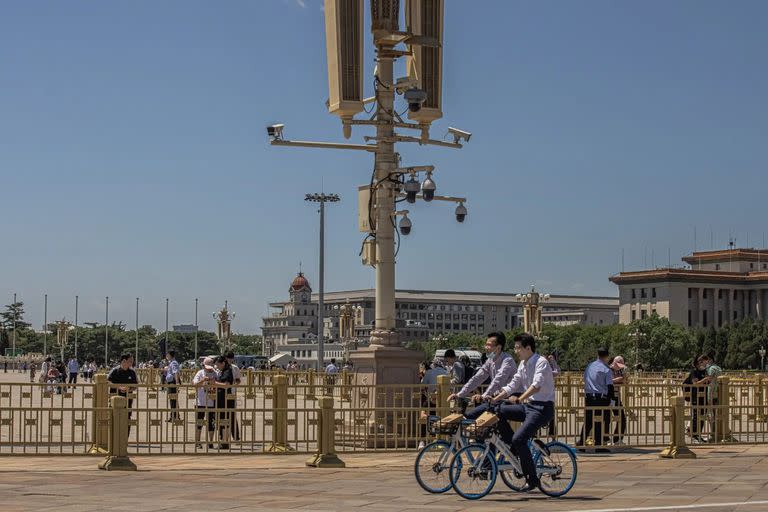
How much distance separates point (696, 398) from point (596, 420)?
10.6ft

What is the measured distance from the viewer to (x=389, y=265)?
20094 millimetres

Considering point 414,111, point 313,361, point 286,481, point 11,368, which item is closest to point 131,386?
point 286,481

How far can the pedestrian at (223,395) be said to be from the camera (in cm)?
1656

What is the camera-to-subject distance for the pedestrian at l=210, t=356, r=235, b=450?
1656 cm

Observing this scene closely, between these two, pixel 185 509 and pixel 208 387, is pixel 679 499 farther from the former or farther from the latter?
pixel 208 387

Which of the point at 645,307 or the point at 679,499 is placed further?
the point at 645,307

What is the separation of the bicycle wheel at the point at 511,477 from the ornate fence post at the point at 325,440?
10.6ft

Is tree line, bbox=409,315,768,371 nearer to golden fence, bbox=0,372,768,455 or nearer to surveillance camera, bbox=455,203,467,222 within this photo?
surveillance camera, bbox=455,203,467,222

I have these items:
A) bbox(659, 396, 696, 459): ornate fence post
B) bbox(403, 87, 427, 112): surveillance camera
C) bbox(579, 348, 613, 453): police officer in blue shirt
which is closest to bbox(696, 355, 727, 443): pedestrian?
bbox(579, 348, 613, 453): police officer in blue shirt

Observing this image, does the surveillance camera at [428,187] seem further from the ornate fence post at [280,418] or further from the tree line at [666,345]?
the tree line at [666,345]

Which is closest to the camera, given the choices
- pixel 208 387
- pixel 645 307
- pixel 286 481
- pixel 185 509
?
pixel 185 509

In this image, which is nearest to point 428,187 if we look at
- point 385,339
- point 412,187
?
point 412,187

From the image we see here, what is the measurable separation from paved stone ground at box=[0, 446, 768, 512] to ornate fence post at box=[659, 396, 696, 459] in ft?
0.57

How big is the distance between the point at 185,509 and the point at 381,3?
11.2m
